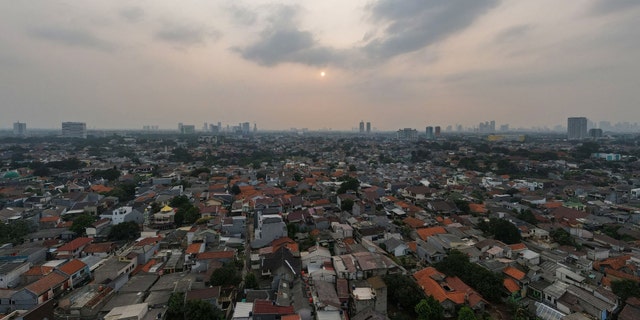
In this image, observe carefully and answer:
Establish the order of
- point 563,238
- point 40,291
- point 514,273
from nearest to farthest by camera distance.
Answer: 1. point 40,291
2. point 514,273
3. point 563,238

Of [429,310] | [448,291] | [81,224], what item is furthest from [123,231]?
[448,291]

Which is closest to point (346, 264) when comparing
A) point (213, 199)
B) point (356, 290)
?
point (356, 290)

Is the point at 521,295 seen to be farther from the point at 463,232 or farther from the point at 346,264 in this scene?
the point at 346,264

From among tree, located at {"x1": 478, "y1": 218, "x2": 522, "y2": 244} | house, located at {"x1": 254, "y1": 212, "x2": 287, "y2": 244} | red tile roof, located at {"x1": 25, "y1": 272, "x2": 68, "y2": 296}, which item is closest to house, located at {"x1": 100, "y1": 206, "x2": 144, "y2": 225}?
red tile roof, located at {"x1": 25, "y1": 272, "x2": 68, "y2": 296}

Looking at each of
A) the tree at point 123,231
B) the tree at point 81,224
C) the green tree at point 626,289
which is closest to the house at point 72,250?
the tree at point 123,231

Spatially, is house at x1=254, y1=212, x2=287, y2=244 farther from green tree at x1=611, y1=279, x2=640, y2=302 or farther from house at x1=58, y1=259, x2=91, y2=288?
green tree at x1=611, y1=279, x2=640, y2=302

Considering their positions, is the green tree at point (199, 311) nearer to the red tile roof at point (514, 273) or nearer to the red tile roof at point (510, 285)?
the red tile roof at point (510, 285)

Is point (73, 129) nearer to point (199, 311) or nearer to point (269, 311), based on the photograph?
point (199, 311)
